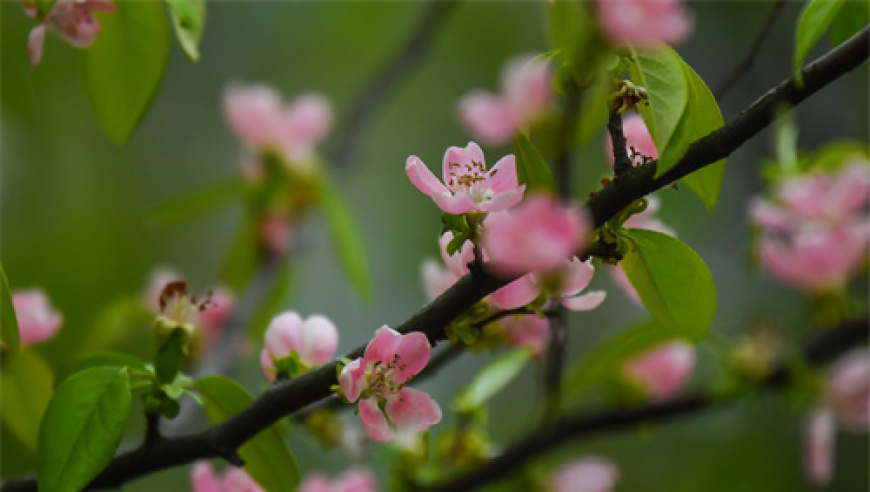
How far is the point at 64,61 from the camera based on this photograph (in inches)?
77.8

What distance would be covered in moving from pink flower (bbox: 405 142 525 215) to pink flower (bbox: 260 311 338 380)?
12 cm

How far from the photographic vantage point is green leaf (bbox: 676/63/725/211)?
381 mm

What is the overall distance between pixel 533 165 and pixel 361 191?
1.90 metres

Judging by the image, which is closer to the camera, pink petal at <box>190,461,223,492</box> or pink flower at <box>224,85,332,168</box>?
pink petal at <box>190,461,223,492</box>

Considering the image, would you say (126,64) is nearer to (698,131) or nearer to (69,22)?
(69,22)

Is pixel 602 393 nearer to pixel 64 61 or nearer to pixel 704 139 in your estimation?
pixel 704 139

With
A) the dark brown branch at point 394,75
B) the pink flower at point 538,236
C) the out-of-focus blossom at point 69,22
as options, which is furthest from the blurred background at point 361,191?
the pink flower at point 538,236

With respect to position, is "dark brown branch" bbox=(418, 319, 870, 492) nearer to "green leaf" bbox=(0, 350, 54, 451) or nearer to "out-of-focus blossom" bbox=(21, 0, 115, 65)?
"green leaf" bbox=(0, 350, 54, 451)

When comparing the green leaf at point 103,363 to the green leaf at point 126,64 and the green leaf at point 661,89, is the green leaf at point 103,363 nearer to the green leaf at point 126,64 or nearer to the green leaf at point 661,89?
the green leaf at point 126,64

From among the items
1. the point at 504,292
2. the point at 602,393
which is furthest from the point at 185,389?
the point at 602,393

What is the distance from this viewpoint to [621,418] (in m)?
0.86

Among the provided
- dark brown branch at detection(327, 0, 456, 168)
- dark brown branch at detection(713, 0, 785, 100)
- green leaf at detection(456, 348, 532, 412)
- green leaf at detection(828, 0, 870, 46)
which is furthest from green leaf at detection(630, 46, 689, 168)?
dark brown branch at detection(327, 0, 456, 168)

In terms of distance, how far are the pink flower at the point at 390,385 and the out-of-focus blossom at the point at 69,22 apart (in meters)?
0.27

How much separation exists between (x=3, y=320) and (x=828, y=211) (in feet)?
2.52
